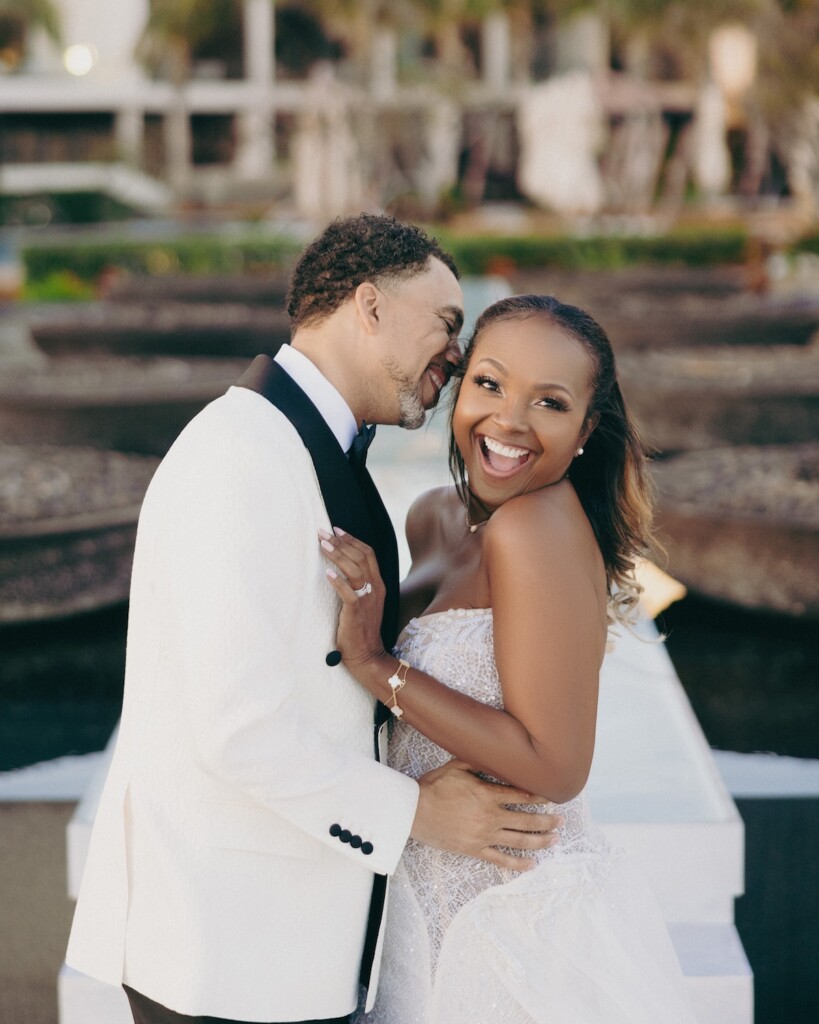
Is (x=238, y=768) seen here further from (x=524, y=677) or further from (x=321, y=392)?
(x=321, y=392)

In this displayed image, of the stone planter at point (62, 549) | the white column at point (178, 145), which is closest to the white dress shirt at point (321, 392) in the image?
the stone planter at point (62, 549)

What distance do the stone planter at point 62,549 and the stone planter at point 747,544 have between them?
2.10 m

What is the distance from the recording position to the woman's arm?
6.39 ft

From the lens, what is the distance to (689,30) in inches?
1093

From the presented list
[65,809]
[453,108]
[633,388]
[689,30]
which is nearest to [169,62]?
[453,108]

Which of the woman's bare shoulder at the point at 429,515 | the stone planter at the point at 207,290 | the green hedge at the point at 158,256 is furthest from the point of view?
the green hedge at the point at 158,256

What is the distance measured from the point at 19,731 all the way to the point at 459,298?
2.74m

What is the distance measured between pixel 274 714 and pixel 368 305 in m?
0.63

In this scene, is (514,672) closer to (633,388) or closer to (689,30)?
(633,388)

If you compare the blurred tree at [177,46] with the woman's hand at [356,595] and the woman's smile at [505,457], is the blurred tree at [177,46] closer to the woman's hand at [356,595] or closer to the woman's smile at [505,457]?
the woman's smile at [505,457]

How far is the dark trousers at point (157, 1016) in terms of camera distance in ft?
6.27

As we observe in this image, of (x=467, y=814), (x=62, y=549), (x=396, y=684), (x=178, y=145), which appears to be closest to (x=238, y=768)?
(x=396, y=684)

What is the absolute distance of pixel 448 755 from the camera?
84.5 inches

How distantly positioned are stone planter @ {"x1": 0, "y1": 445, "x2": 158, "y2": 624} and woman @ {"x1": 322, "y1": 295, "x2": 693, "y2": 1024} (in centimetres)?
287
